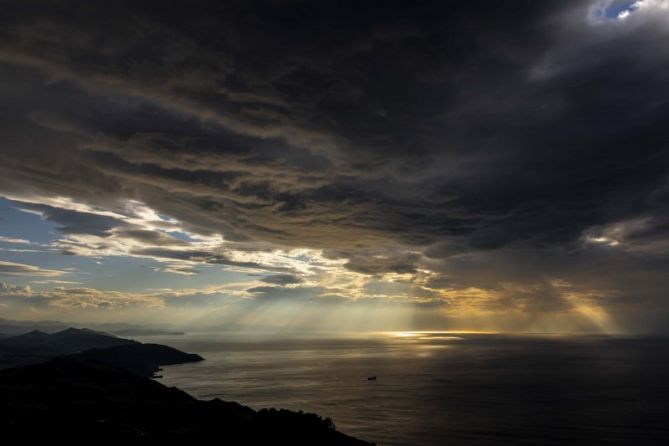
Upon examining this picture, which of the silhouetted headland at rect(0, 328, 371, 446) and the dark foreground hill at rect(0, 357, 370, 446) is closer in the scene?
the dark foreground hill at rect(0, 357, 370, 446)

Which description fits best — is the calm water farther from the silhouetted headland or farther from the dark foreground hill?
the silhouetted headland

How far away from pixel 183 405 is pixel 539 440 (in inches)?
3158

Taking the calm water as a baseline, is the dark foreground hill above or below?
above

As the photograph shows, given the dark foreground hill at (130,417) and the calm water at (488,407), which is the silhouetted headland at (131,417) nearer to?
the dark foreground hill at (130,417)

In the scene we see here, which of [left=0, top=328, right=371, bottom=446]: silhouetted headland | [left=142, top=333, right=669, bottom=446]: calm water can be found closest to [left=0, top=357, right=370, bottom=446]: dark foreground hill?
[left=0, top=328, right=371, bottom=446]: silhouetted headland

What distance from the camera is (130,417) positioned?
8456 cm

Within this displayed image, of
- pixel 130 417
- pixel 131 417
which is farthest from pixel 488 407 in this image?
pixel 130 417

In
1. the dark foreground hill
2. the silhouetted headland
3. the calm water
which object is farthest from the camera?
the calm water

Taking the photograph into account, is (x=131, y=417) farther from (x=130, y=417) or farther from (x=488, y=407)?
(x=488, y=407)

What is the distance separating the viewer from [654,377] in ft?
633

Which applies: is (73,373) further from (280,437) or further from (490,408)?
(490,408)

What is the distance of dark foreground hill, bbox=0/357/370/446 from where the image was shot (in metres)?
67.2

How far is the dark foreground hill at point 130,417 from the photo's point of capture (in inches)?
2648

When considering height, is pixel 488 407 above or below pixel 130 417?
below
